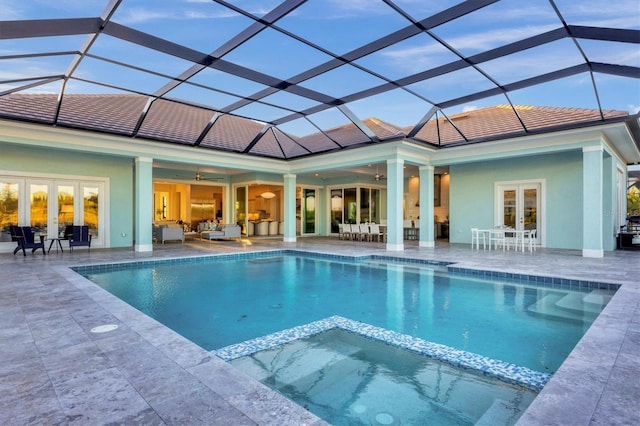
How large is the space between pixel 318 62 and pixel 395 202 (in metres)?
5.18

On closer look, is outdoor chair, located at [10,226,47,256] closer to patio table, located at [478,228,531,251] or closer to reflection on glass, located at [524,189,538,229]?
patio table, located at [478,228,531,251]

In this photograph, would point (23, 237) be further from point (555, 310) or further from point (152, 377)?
point (555, 310)

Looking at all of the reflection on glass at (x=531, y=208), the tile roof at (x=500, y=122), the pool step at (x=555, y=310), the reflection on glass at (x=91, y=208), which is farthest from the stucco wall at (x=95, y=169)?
the reflection on glass at (x=531, y=208)

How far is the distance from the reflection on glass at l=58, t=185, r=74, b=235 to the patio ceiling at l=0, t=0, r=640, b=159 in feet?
8.78

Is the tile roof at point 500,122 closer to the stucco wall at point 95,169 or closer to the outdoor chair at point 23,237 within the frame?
the stucco wall at point 95,169

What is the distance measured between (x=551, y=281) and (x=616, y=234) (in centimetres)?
729

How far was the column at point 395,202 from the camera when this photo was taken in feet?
32.9

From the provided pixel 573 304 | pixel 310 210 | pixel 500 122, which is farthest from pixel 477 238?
pixel 310 210

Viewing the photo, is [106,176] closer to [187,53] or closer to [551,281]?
[187,53]

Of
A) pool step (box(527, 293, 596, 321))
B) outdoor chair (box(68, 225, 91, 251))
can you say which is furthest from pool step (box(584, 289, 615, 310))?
outdoor chair (box(68, 225, 91, 251))

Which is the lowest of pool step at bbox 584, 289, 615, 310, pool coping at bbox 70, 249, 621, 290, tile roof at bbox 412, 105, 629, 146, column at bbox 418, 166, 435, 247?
pool step at bbox 584, 289, 615, 310

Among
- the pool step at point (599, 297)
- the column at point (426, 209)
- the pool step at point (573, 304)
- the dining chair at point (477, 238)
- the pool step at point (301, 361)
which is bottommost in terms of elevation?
the pool step at point (301, 361)

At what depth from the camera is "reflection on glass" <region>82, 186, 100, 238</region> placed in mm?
10469

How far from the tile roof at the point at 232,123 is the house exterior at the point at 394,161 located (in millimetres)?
32
